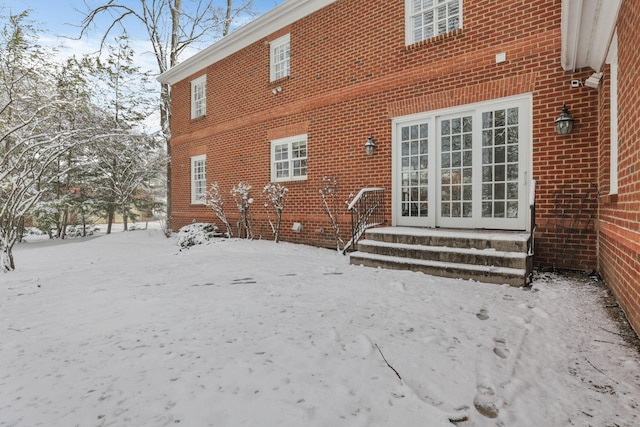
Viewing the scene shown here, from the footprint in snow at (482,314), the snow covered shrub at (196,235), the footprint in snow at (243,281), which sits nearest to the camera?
the footprint in snow at (482,314)

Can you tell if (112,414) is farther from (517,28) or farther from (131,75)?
(131,75)

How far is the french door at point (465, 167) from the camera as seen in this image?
17.0 feet

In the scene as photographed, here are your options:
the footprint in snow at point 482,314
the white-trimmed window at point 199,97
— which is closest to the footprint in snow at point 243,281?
the footprint in snow at point 482,314

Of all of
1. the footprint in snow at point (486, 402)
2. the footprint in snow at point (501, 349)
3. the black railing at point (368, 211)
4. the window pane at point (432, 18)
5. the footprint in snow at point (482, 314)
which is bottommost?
the footprint in snow at point (486, 402)

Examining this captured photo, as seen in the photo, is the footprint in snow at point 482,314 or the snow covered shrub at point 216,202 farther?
the snow covered shrub at point 216,202

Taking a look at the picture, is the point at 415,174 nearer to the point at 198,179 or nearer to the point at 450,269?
the point at 450,269

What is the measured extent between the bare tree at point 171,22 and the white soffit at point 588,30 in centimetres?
1184

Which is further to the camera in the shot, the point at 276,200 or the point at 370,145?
the point at 276,200

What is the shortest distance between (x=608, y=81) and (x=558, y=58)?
928mm

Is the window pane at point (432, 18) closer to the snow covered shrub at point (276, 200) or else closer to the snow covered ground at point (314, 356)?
the snow covered shrub at point (276, 200)

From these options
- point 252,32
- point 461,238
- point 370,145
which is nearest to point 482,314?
point 461,238

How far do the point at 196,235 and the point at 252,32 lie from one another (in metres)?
5.65

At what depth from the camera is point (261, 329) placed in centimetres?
261

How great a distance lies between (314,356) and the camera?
2.15 metres
